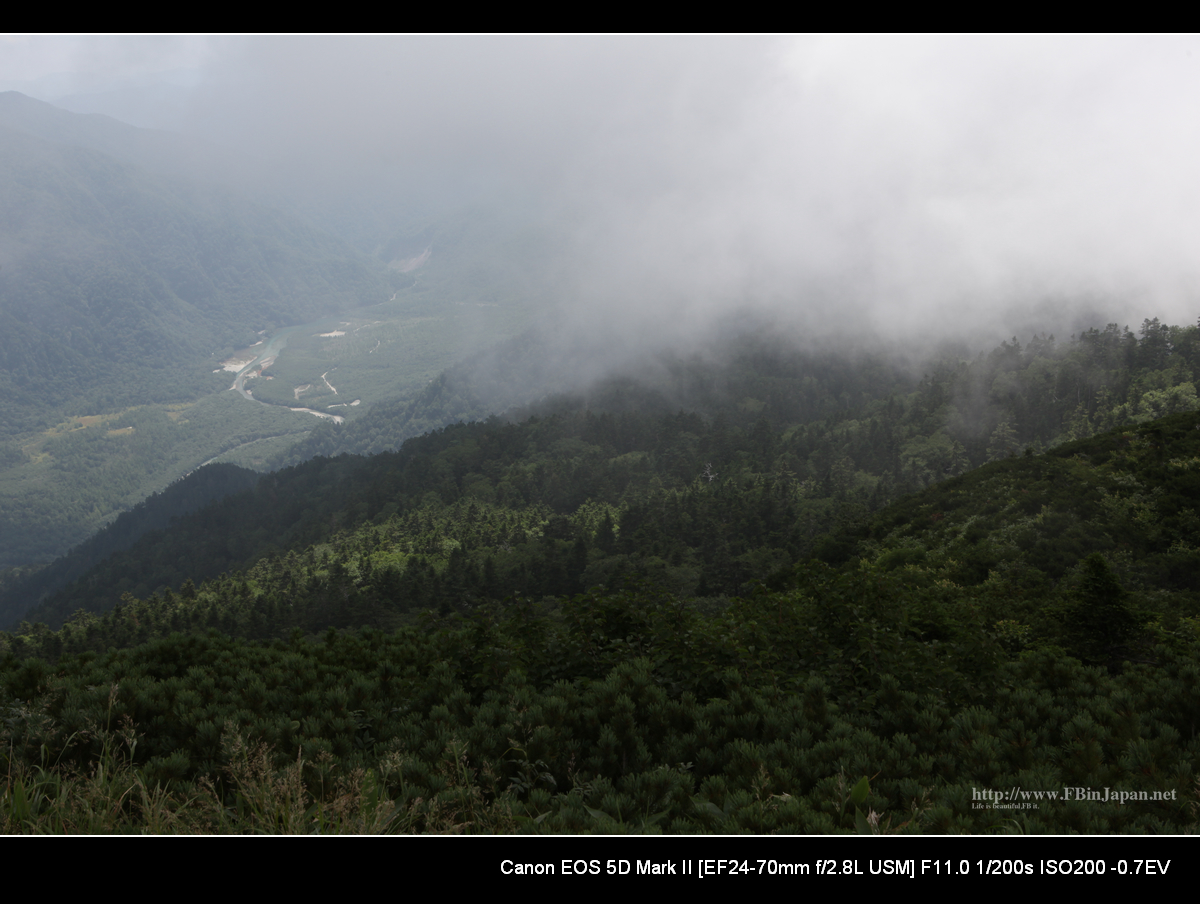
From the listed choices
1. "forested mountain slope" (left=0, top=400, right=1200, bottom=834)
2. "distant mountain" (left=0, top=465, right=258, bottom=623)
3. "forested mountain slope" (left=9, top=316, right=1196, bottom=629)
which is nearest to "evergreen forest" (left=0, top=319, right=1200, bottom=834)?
"forested mountain slope" (left=0, top=400, right=1200, bottom=834)

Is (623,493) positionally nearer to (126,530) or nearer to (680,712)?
(680,712)

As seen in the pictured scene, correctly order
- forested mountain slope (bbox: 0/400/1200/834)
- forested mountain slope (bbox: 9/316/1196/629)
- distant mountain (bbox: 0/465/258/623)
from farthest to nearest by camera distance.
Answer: distant mountain (bbox: 0/465/258/623)
forested mountain slope (bbox: 9/316/1196/629)
forested mountain slope (bbox: 0/400/1200/834)

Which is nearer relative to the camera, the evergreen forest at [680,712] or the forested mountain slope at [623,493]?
the evergreen forest at [680,712]

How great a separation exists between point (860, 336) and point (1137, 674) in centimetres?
19166

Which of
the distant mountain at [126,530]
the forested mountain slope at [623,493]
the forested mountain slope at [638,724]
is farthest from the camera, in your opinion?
the distant mountain at [126,530]

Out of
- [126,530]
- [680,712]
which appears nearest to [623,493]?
[680,712]

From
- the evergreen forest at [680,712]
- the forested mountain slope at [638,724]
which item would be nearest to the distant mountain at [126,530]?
the evergreen forest at [680,712]

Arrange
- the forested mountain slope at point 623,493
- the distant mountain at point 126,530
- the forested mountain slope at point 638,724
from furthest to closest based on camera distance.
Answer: the distant mountain at point 126,530 < the forested mountain slope at point 623,493 < the forested mountain slope at point 638,724

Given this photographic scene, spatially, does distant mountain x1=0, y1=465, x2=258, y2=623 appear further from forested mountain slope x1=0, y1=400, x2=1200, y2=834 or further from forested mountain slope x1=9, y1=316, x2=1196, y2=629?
forested mountain slope x1=0, y1=400, x2=1200, y2=834

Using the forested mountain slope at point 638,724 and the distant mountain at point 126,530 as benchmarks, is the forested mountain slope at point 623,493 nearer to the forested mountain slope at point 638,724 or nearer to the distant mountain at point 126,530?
the distant mountain at point 126,530

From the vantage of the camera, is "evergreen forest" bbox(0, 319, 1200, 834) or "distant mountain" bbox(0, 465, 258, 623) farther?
"distant mountain" bbox(0, 465, 258, 623)

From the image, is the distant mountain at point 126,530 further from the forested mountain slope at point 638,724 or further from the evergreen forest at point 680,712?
the forested mountain slope at point 638,724

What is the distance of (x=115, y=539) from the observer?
144750 millimetres
